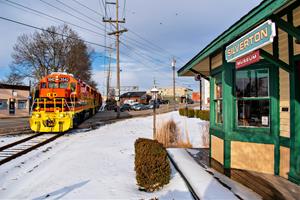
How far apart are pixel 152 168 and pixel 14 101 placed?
33.7m

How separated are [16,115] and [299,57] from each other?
3587cm

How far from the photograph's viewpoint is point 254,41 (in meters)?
3.62

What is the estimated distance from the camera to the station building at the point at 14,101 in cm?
3083

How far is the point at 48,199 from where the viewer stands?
4367mm

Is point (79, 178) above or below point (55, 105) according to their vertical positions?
below

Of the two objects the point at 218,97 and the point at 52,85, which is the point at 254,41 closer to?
the point at 218,97

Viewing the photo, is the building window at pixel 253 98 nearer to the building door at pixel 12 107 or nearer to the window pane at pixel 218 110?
the window pane at pixel 218 110

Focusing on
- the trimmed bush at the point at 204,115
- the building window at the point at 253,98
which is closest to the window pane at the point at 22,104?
the trimmed bush at the point at 204,115

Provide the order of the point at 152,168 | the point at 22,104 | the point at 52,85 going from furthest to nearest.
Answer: the point at 22,104
the point at 52,85
the point at 152,168

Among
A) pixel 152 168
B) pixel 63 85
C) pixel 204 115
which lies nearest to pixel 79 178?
pixel 152 168

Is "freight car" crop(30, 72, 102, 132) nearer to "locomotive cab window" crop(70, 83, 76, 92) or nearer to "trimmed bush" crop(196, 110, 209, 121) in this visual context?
"locomotive cab window" crop(70, 83, 76, 92)

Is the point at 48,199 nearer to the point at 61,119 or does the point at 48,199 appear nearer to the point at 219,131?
the point at 219,131

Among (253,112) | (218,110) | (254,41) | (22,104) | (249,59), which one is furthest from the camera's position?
(22,104)

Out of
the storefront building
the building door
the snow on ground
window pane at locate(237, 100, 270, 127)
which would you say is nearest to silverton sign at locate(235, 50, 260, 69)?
the storefront building
